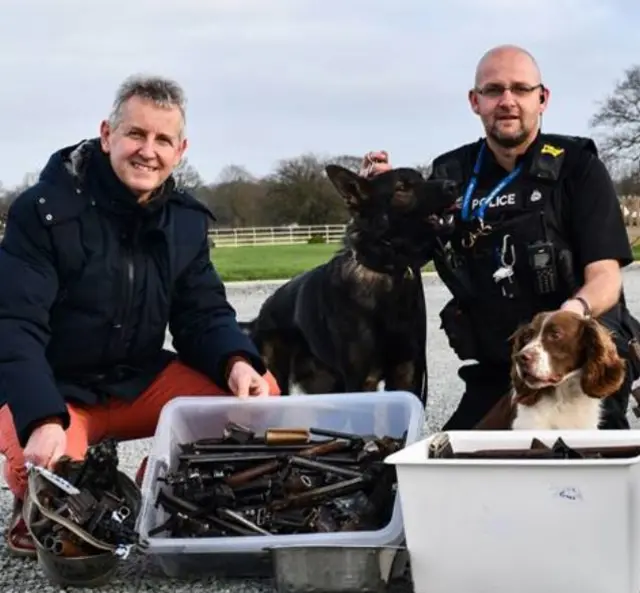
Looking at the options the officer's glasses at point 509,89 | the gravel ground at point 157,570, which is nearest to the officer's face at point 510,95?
Result: the officer's glasses at point 509,89

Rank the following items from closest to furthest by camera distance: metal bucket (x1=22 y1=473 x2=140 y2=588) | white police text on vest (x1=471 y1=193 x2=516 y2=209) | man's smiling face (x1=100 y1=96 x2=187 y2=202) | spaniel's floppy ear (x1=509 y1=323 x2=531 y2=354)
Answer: metal bucket (x1=22 y1=473 x2=140 y2=588) → man's smiling face (x1=100 y1=96 x2=187 y2=202) → spaniel's floppy ear (x1=509 y1=323 x2=531 y2=354) → white police text on vest (x1=471 y1=193 x2=516 y2=209)

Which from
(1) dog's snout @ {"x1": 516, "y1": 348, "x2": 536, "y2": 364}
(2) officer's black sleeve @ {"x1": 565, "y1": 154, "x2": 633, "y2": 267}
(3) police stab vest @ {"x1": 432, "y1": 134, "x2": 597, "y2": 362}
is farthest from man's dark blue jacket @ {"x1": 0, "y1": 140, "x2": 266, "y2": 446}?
(2) officer's black sleeve @ {"x1": 565, "y1": 154, "x2": 633, "y2": 267}

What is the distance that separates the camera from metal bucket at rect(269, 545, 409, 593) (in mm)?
3281

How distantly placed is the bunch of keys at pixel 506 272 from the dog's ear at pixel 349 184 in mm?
958

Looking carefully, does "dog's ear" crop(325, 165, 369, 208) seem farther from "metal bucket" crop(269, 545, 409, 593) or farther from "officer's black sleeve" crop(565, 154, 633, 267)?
"metal bucket" crop(269, 545, 409, 593)

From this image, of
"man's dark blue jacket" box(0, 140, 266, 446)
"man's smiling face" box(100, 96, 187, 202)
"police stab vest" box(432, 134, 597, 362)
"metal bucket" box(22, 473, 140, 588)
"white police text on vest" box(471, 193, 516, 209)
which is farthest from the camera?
"white police text on vest" box(471, 193, 516, 209)

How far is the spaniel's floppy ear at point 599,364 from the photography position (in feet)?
13.7

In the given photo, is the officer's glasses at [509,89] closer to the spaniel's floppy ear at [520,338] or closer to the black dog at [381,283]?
the black dog at [381,283]

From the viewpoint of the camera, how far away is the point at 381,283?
5.53 meters

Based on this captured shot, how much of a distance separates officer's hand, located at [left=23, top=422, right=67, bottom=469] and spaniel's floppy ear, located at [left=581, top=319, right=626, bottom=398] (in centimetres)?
212

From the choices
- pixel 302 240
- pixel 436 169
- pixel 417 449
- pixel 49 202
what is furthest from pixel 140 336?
pixel 302 240

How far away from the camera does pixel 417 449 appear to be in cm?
327

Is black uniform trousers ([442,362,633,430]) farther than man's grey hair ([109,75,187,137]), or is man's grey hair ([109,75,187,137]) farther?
black uniform trousers ([442,362,633,430])

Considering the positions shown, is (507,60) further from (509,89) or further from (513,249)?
(513,249)
